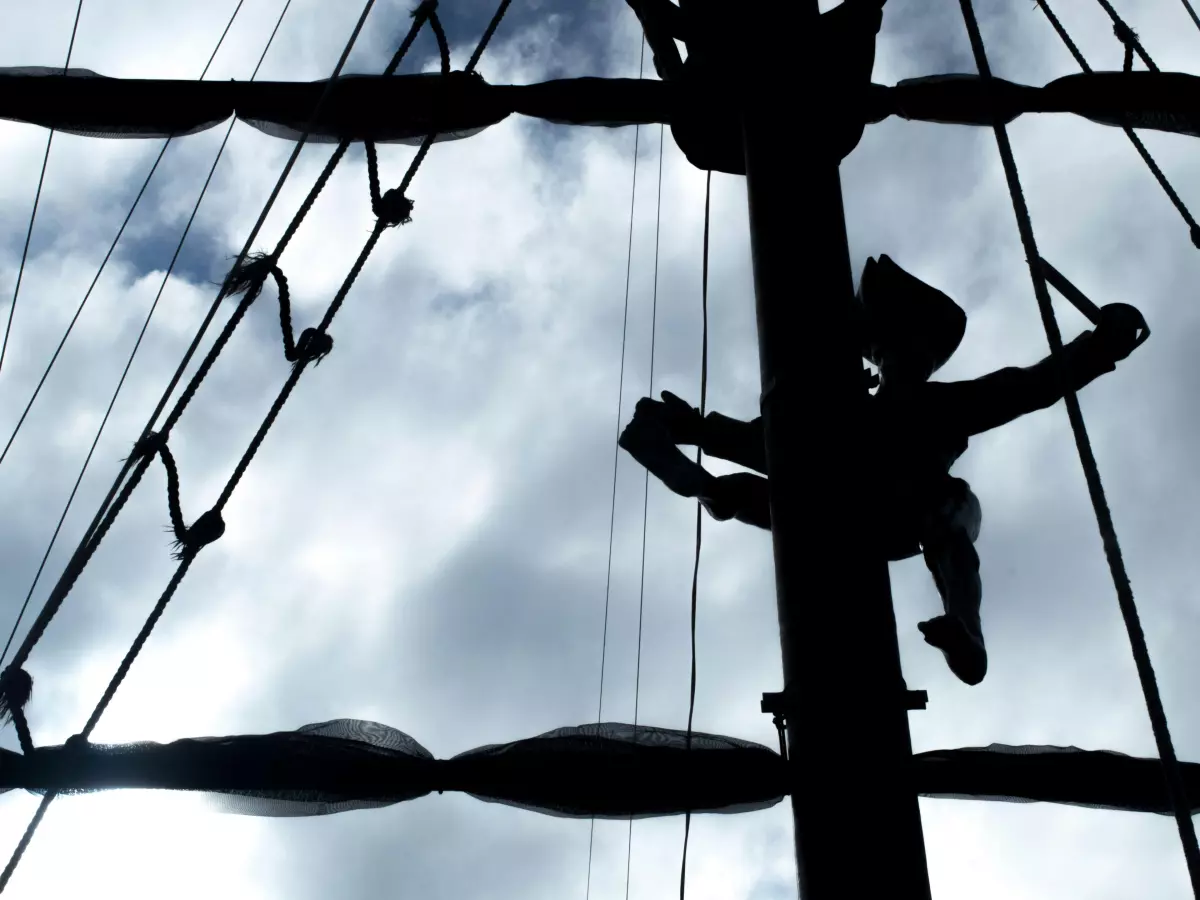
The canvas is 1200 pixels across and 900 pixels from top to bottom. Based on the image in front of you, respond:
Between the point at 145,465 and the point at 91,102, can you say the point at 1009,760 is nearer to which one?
the point at 145,465

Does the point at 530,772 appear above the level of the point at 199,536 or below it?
below

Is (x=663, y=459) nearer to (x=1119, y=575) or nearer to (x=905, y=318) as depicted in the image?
(x=905, y=318)

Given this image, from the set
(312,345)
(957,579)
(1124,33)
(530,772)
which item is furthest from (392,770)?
(1124,33)

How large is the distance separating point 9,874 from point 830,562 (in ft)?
6.85

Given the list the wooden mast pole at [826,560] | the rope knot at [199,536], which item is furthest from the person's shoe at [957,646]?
the rope knot at [199,536]

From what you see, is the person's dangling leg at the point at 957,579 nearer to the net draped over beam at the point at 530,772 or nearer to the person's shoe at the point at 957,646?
the person's shoe at the point at 957,646

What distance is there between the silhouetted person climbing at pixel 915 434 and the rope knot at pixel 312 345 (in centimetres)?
121

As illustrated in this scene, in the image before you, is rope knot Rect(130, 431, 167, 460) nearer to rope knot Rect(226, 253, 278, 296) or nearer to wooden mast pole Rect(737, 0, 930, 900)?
rope knot Rect(226, 253, 278, 296)

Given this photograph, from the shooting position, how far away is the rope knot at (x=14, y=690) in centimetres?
324

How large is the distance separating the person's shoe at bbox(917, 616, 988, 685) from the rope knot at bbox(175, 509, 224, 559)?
6.97 feet

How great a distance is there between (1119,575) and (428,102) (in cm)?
437

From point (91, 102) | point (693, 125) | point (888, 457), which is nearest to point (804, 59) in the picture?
point (693, 125)

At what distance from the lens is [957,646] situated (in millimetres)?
2609

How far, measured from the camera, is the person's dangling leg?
103 inches
